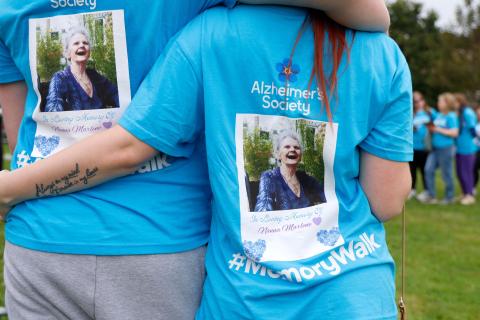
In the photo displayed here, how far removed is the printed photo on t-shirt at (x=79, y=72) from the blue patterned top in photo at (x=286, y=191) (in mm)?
406

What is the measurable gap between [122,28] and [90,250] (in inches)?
21.8

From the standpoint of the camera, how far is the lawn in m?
5.43

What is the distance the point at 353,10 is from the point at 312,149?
0.34 m

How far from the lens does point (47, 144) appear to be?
1.64 metres

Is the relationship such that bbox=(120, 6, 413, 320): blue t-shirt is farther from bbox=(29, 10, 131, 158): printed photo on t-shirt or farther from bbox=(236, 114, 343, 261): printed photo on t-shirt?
bbox=(29, 10, 131, 158): printed photo on t-shirt

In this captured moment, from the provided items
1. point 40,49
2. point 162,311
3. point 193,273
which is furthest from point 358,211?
point 40,49

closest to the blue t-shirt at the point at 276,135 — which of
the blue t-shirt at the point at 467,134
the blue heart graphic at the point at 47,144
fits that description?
the blue heart graphic at the point at 47,144

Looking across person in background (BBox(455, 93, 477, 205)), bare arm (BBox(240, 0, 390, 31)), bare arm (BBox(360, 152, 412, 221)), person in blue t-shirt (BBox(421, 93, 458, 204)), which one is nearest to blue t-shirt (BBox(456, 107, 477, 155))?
person in background (BBox(455, 93, 477, 205))

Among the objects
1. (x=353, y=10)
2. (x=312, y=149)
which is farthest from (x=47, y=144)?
(x=353, y=10)

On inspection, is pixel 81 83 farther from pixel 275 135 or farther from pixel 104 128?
pixel 275 135

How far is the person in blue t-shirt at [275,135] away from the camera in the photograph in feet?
4.92

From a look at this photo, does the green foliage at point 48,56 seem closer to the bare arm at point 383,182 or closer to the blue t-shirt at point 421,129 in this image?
the bare arm at point 383,182

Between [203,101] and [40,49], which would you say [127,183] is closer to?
[203,101]

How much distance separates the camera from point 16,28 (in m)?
1.63
